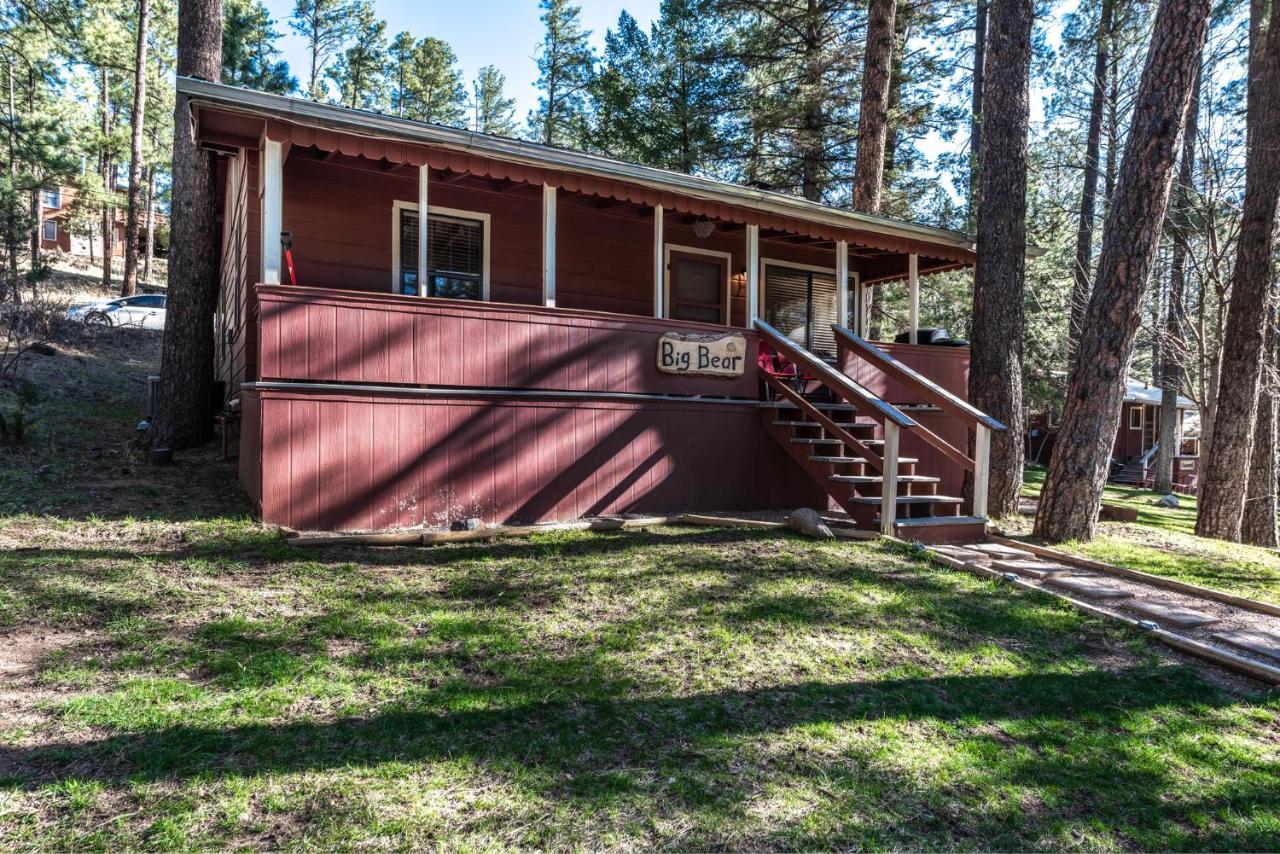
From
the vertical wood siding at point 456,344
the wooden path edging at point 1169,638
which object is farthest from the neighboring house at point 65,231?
the wooden path edging at point 1169,638

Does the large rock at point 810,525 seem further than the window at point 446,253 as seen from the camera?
No

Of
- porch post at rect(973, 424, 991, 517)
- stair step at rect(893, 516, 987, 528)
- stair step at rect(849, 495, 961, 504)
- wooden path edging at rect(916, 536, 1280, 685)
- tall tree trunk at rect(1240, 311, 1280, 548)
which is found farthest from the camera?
tall tree trunk at rect(1240, 311, 1280, 548)

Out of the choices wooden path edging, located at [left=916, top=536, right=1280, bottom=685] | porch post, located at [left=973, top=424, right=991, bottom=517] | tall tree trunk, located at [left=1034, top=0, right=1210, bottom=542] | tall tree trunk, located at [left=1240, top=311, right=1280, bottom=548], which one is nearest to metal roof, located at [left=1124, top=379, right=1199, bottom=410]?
tall tree trunk, located at [left=1240, top=311, right=1280, bottom=548]

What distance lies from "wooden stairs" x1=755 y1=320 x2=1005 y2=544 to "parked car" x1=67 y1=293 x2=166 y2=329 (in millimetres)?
18451

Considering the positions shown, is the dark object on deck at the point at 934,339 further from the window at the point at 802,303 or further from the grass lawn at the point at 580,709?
the grass lawn at the point at 580,709

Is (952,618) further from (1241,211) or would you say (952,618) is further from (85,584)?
(1241,211)

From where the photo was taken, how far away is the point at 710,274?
1118 centimetres

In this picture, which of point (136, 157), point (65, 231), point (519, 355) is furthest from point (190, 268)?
point (65, 231)

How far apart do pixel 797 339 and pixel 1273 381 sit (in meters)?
A: 6.29

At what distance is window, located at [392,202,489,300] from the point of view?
884 centimetres

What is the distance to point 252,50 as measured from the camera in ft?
84.4

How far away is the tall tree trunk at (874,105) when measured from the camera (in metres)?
12.5

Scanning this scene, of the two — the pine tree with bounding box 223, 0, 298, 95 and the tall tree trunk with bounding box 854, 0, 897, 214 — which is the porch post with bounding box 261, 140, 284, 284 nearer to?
the tall tree trunk with bounding box 854, 0, 897, 214

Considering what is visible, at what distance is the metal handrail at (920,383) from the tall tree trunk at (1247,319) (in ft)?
12.6
